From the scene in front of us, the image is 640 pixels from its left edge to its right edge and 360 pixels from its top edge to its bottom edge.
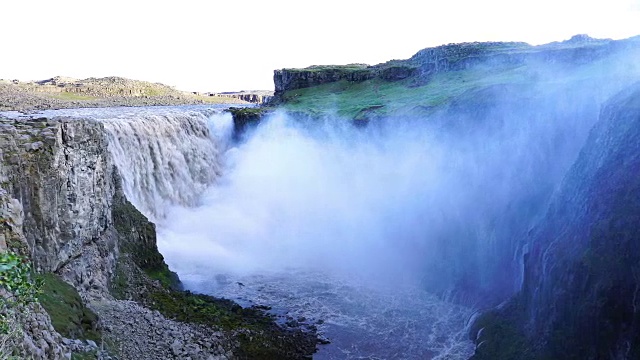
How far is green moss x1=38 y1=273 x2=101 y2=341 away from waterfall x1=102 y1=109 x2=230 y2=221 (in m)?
17.7

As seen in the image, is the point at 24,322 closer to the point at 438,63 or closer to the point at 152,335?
the point at 152,335

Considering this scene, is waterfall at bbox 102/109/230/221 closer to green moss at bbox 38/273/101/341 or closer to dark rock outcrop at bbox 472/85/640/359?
green moss at bbox 38/273/101/341

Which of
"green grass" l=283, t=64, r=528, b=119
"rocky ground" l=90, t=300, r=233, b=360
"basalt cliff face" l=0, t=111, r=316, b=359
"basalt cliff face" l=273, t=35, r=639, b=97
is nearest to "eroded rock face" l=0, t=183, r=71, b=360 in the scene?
"basalt cliff face" l=0, t=111, r=316, b=359

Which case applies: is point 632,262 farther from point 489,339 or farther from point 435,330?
point 435,330

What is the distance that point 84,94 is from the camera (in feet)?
393

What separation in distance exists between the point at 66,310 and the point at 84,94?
118134 millimetres

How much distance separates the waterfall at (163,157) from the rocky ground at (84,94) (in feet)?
147

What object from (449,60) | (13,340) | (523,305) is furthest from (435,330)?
(449,60)

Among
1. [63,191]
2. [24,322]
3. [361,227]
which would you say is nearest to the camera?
[24,322]

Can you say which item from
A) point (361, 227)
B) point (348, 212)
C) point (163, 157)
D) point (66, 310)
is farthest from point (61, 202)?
point (348, 212)

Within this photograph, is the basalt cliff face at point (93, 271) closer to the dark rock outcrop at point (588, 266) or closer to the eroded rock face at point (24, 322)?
the eroded rock face at point (24, 322)

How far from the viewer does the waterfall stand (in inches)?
1389

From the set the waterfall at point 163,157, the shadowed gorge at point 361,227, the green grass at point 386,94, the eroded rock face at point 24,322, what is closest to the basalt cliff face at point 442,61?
the green grass at point 386,94

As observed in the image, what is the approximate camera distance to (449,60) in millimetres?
68500
